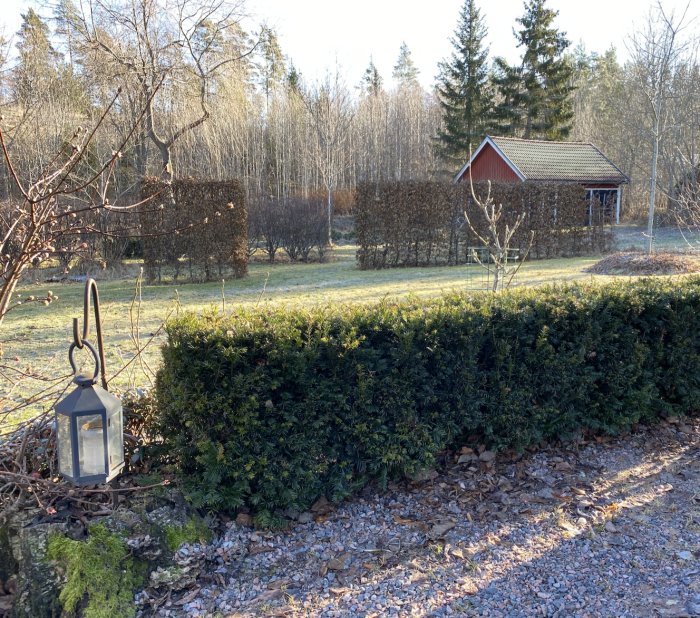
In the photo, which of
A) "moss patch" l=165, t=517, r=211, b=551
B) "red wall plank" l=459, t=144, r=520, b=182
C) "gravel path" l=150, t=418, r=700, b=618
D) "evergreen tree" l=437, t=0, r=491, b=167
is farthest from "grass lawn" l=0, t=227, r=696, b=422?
"evergreen tree" l=437, t=0, r=491, b=167

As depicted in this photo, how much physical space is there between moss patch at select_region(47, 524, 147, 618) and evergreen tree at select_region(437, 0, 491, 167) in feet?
118

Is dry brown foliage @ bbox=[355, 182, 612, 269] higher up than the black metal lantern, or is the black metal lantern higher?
dry brown foliage @ bbox=[355, 182, 612, 269]

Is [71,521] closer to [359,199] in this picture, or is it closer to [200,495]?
[200,495]

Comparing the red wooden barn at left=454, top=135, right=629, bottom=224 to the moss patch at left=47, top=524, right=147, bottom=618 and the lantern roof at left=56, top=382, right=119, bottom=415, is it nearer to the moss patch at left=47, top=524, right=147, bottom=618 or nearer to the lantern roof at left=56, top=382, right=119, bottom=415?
the moss patch at left=47, top=524, right=147, bottom=618

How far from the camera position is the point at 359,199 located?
55.7 ft

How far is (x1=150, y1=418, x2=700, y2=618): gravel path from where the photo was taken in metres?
2.71

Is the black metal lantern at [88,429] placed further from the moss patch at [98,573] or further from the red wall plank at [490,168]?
the red wall plank at [490,168]

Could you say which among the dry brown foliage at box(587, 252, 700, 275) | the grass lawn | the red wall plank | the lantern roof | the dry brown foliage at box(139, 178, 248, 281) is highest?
the red wall plank

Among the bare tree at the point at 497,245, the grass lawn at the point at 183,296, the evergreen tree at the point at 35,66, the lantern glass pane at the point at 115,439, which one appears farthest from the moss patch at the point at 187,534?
the evergreen tree at the point at 35,66

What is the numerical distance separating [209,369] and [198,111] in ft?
75.7

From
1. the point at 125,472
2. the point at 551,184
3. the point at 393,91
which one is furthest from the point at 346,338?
the point at 393,91

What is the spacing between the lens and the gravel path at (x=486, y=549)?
2.71 m

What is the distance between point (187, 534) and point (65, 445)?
3.41 feet

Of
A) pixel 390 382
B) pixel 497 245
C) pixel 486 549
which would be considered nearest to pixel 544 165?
pixel 497 245
